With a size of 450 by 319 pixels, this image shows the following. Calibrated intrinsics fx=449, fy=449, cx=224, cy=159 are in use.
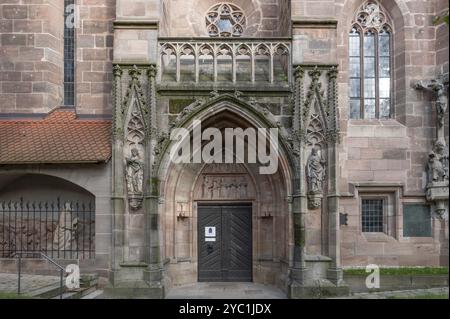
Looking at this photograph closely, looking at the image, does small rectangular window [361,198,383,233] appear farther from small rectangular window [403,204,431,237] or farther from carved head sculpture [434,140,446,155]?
carved head sculpture [434,140,446,155]

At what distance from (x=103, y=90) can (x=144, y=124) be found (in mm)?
2418

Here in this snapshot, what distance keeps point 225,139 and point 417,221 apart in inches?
199

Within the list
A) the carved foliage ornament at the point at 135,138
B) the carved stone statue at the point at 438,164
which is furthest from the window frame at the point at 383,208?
the carved foliage ornament at the point at 135,138

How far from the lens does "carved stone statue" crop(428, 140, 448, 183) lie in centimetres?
Result: 1059

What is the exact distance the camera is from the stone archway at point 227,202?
980 centimetres

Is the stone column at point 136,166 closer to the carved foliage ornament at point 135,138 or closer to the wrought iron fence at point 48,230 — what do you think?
the carved foliage ornament at point 135,138

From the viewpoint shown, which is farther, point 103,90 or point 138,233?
point 103,90

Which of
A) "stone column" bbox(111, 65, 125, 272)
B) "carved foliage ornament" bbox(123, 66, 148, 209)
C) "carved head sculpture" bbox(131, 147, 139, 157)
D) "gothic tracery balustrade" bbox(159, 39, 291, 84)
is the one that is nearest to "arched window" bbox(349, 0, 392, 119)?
"gothic tracery balustrade" bbox(159, 39, 291, 84)

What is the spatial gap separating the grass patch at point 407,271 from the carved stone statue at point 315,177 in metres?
1.90

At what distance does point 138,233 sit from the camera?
31.1 feet

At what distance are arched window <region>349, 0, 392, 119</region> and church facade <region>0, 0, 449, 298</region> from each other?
0.04 m

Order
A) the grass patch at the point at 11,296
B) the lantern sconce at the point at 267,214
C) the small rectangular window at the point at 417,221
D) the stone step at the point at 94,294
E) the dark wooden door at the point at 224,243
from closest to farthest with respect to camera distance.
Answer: the grass patch at the point at 11,296, the stone step at the point at 94,294, the lantern sconce at the point at 267,214, the small rectangular window at the point at 417,221, the dark wooden door at the point at 224,243
